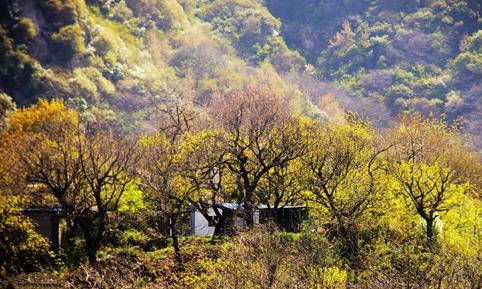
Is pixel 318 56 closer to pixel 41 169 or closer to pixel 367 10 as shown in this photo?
pixel 367 10

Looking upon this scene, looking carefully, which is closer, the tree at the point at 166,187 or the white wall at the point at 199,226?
the tree at the point at 166,187

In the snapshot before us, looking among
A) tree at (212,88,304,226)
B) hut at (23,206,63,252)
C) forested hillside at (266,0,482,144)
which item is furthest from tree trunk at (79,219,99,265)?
forested hillside at (266,0,482,144)

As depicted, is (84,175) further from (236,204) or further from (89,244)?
(236,204)

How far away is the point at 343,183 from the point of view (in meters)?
37.3

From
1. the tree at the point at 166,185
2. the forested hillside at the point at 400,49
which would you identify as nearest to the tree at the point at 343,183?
the tree at the point at 166,185

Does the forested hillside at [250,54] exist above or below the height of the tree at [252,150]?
above

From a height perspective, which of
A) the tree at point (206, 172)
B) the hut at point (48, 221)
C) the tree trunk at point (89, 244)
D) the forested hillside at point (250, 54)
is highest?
the forested hillside at point (250, 54)

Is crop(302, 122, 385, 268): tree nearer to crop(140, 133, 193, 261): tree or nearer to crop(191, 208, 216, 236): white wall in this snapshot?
crop(140, 133, 193, 261): tree

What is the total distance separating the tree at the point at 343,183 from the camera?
3462 centimetres

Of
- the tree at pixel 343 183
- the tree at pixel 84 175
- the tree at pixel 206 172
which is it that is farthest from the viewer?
the tree at pixel 206 172

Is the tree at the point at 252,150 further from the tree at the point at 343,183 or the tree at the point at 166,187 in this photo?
the tree at the point at 166,187

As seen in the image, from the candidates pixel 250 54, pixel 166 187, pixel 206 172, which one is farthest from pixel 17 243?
pixel 250 54

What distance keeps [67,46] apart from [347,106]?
6177cm

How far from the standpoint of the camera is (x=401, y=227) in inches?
1436
